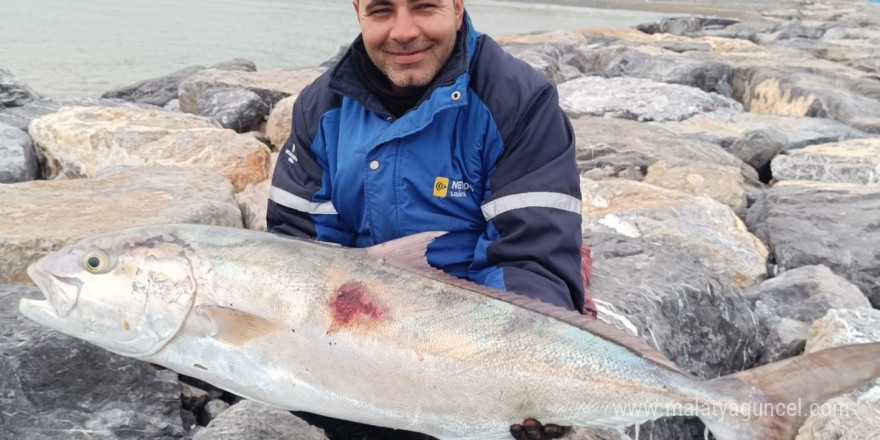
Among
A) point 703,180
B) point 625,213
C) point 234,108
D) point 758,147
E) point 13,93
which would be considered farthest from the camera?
point 234,108

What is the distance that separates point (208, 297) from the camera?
2.49 meters

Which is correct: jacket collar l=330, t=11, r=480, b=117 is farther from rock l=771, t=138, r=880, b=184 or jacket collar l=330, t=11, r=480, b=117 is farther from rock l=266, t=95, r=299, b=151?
rock l=771, t=138, r=880, b=184

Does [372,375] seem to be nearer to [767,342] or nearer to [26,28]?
[767,342]

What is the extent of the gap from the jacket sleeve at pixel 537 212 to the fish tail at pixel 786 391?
0.85 metres

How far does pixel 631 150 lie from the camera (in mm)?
7945

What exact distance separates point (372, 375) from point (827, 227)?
5195mm

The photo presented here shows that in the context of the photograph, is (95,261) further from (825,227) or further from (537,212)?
(825,227)

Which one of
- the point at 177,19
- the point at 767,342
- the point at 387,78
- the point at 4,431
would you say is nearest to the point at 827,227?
the point at 767,342

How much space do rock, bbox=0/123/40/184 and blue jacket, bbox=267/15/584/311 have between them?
4.68m

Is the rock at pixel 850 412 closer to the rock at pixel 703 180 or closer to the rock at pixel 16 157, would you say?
the rock at pixel 703 180

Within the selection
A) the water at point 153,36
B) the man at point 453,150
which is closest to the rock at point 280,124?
the man at point 453,150

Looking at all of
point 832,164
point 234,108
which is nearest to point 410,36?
point 832,164

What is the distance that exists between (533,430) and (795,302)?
11.0 feet

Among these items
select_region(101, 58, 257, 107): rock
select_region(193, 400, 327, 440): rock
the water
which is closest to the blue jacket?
select_region(193, 400, 327, 440): rock
